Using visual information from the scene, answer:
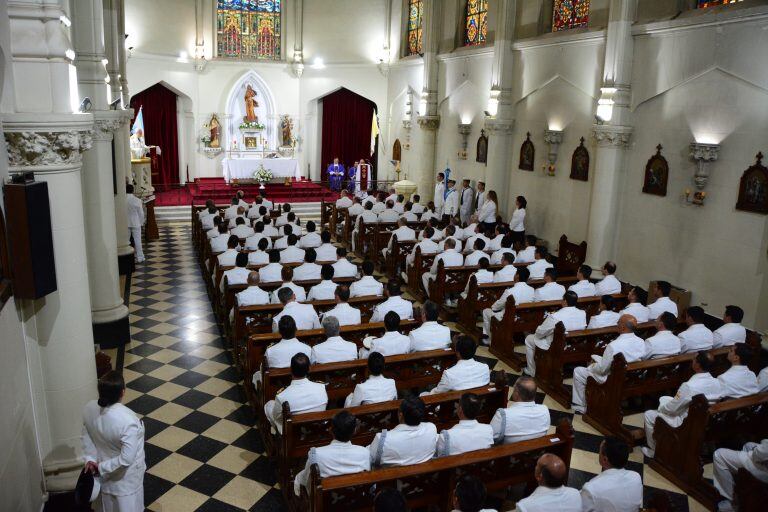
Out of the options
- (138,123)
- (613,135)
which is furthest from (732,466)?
(138,123)

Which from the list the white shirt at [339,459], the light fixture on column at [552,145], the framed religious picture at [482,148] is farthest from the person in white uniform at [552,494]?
the framed religious picture at [482,148]

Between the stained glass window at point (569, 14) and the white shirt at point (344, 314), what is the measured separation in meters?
9.10

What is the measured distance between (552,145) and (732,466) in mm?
9582

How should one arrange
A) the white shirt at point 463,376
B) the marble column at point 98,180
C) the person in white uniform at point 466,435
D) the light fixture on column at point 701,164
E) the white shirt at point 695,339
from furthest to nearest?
1. the light fixture on column at point 701,164
2. the marble column at point 98,180
3. the white shirt at point 695,339
4. the white shirt at point 463,376
5. the person in white uniform at point 466,435

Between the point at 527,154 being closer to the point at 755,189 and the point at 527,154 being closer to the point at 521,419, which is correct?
the point at 755,189

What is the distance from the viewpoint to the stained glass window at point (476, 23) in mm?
17062

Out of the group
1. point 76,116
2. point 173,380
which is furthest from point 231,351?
point 76,116

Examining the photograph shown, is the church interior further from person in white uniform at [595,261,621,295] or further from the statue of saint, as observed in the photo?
the statue of saint

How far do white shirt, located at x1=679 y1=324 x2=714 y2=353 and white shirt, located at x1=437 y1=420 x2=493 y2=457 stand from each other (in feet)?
11.7

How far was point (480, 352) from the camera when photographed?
364 inches

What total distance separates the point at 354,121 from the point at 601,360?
61.8ft

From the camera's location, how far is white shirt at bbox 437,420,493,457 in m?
4.90

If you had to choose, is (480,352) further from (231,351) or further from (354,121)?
(354,121)

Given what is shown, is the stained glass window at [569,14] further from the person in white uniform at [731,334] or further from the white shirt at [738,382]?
the white shirt at [738,382]
